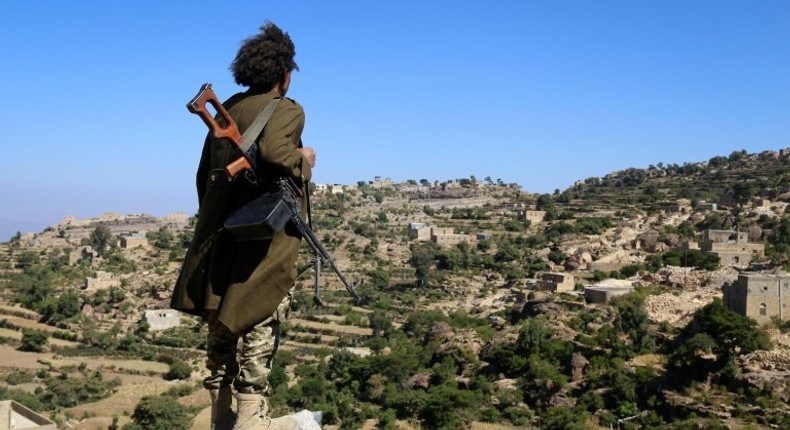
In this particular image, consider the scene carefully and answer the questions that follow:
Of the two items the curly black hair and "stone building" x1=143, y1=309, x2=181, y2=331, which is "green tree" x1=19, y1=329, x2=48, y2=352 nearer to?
"stone building" x1=143, y1=309, x2=181, y2=331

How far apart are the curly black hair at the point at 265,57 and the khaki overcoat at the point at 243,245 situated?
0.08 m

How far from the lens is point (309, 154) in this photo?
269 centimetres

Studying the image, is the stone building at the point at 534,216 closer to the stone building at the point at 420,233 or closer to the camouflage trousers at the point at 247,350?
the stone building at the point at 420,233

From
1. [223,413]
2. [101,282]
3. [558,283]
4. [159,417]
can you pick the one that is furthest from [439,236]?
[223,413]

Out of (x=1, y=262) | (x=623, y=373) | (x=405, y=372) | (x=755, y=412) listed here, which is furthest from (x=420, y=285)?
(x=1, y=262)

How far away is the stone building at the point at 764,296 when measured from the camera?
18.0 metres

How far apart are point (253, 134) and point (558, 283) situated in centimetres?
2663

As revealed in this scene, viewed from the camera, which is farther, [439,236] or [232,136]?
[439,236]

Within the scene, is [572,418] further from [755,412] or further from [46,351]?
[46,351]

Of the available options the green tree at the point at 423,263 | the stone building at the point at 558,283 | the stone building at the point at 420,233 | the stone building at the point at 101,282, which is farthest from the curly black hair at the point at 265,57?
the stone building at the point at 420,233

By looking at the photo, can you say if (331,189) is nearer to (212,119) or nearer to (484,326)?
(484,326)

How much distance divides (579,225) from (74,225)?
50217mm

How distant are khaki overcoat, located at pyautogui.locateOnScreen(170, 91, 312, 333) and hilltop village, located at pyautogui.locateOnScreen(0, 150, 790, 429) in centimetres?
335

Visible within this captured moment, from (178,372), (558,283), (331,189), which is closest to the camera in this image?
(178,372)
